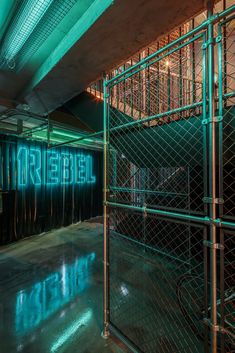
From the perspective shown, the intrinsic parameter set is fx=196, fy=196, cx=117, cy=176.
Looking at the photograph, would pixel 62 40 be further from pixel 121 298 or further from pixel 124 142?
Answer: pixel 121 298

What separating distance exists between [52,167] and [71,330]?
443 cm

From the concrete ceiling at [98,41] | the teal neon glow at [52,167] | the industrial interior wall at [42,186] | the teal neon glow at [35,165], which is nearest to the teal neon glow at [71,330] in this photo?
the concrete ceiling at [98,41]

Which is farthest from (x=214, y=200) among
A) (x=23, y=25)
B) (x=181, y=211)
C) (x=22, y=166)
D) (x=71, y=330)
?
(x=22, y=166)

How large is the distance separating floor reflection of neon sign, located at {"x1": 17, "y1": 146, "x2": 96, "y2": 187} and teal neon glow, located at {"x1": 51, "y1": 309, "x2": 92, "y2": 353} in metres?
3.66

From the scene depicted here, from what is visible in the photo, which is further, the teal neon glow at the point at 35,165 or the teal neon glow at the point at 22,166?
the teal neon glow at the point at 35,165

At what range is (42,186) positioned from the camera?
550 cm

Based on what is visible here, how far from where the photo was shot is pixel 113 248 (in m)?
4.42

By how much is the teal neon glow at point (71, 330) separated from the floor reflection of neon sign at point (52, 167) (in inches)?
144

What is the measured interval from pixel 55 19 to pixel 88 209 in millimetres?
6141

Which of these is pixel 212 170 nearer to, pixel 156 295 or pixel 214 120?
pixel 214 120

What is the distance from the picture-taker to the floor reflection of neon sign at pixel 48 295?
7.19ft

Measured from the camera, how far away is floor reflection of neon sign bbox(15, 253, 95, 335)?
2.19 m

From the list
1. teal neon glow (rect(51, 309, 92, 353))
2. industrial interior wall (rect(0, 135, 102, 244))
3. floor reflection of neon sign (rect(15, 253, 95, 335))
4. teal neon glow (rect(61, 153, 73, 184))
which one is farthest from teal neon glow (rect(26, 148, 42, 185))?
teal neon glow (rect(51, 309, 92, 353))

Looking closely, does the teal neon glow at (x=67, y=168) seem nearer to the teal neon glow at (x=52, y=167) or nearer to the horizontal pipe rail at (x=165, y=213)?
the teal neon glow at (x=52, y=167)
